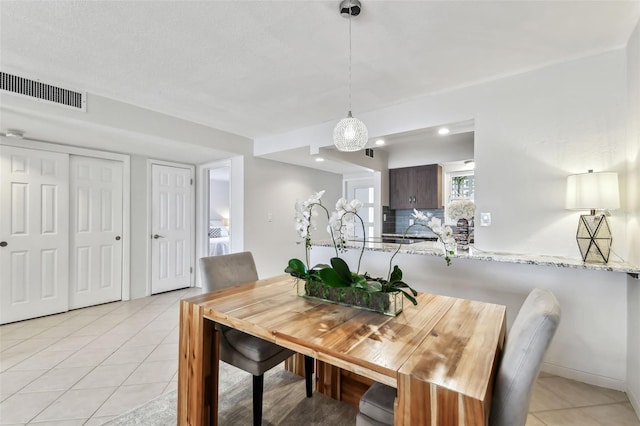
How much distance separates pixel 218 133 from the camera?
12.6ft

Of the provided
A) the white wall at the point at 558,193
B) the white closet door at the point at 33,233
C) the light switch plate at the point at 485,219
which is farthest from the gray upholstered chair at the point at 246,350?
the white closet door at the point at 33,233

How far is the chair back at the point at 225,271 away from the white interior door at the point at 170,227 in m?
2.80

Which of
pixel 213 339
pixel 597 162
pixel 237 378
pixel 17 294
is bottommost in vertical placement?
pixel 237 378

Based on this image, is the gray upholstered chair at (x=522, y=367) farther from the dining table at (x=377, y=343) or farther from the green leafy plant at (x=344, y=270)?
the green leafy plant at (x=344, y=270)

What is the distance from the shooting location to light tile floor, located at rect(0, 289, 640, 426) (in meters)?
1.75

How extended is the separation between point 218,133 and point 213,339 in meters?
2.98

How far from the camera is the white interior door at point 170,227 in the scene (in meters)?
4.36

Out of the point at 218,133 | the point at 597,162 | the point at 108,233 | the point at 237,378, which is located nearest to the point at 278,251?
the point at 218,133

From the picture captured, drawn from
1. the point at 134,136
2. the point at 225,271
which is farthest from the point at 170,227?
the point at 225,271

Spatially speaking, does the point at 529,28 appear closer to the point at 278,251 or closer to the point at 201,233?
the point at 278,251

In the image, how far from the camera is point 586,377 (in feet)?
6.77

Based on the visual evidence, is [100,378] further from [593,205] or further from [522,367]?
[593,205]

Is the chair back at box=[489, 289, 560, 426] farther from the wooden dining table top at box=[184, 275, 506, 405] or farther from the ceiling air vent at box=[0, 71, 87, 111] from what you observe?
the ceiling air vent at box=[0, 71, 87, 111]

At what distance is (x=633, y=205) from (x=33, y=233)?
550 cm
